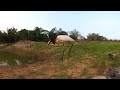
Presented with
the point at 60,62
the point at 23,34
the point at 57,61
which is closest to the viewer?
the point at 60,62

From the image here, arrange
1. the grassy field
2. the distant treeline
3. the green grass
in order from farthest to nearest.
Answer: the distant treeline, the green grass, the grassy field

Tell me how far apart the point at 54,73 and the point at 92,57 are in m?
1.91

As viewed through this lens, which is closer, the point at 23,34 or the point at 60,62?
the point at 60,62

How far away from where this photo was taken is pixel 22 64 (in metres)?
8.95

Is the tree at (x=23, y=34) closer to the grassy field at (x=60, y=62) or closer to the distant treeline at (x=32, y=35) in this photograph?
the distant treeline at (x=32, y=35)

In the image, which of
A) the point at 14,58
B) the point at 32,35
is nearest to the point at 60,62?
the point at 14,58

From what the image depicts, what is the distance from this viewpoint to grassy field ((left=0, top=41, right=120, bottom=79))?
7948 millimetres

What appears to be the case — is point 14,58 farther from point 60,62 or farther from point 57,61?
point 60,62

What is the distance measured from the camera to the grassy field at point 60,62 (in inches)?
313

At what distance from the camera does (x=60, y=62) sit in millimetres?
9125

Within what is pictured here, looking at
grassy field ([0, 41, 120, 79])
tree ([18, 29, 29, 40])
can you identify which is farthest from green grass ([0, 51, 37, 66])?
tree ([18, 29, 29, 40])

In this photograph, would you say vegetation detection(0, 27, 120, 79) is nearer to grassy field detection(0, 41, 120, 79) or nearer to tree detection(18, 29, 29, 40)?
grassy field detection(0, 41, 120, 79)

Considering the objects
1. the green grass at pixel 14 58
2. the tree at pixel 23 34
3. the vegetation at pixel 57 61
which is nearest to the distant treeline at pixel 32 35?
the tree at pixel 23 34
